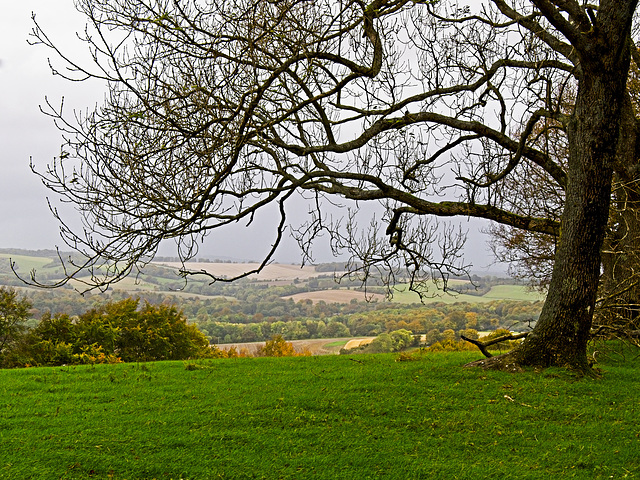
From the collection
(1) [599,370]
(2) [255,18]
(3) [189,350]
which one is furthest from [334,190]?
(3) [189,350]

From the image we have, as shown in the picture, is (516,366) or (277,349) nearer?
(516,366)

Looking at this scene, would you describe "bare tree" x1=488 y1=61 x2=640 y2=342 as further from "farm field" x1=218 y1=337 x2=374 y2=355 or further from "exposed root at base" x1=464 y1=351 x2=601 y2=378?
"farm field" x1=218 y1=337 x2=374 y2=355

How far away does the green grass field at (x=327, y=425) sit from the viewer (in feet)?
15.1

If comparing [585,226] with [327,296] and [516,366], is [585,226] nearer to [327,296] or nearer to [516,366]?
[516,366]

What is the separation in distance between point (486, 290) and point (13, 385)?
20.8 meters

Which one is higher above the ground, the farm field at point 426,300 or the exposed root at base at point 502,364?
A: the farm field at point 426,300

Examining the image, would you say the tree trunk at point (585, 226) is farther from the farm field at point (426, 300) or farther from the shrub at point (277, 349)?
the farm field at point (426, 300)

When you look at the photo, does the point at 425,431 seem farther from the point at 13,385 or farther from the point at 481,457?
the point at 13,385

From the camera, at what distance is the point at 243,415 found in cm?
598

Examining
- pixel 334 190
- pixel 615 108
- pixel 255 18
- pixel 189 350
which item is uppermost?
pixel 255 18

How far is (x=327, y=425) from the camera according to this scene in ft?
18.6

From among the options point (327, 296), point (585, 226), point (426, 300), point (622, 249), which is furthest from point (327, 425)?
point (327, 296)

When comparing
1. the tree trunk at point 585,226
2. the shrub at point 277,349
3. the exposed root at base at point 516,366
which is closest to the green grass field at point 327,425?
the exposed root at base at point 516,366

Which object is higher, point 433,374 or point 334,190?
point 334,190
